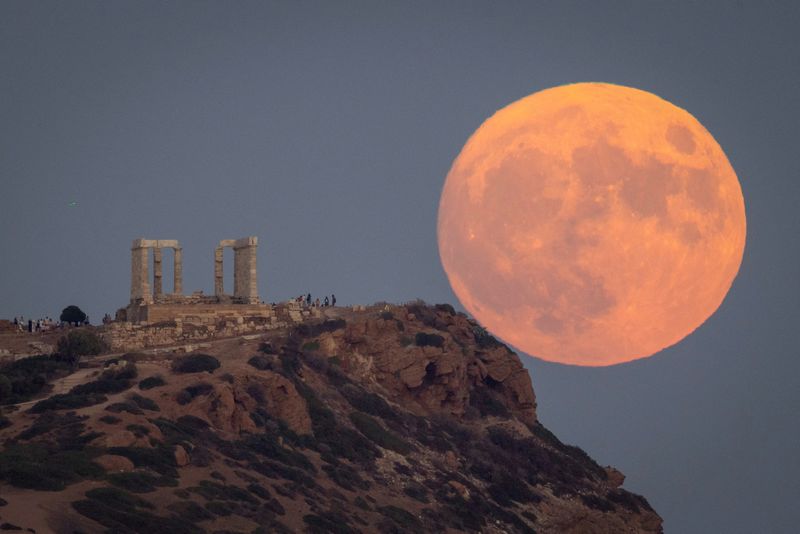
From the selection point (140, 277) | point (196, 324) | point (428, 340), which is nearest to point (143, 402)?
point (196, 324)

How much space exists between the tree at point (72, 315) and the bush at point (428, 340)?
23.4m

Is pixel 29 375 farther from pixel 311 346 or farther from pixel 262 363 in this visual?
pixel 311 346

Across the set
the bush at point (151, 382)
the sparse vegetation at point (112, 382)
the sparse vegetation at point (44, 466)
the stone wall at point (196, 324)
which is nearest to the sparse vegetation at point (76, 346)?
the stone wall at point (196, 324)

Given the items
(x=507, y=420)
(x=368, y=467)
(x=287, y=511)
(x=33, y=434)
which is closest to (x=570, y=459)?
(x=507, y=420)

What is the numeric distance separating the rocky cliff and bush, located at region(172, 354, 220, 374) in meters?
0.13

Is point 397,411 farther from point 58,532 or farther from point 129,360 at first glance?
point 58,532

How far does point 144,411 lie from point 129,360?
9.29 m

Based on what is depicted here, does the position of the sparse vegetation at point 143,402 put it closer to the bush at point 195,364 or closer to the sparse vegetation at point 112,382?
the sparse vegetation at point 112,382

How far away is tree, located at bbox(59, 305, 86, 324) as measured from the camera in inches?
3708

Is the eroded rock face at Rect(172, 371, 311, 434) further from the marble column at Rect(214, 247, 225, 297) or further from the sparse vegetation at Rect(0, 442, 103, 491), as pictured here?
the marble column at Rect(214, 247, 225, 297)

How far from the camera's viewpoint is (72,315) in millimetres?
94438

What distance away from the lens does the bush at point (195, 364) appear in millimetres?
72875

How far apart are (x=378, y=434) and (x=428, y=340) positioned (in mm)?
10698

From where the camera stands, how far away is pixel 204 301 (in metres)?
91.8
